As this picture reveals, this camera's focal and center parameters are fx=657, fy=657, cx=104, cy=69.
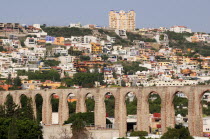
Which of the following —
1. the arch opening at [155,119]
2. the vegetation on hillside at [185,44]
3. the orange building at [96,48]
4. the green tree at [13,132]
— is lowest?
the green tree at [13,132]

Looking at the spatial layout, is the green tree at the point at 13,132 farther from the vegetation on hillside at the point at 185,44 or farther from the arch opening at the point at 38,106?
the vegetation on hillside at the point at 185,44

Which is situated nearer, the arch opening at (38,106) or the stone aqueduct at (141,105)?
the stone aqueduct at (141,105)

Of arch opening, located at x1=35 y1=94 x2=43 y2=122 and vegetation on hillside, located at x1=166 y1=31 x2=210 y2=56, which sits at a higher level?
vegetation on hillside, located at x1=166 y1=31 x2=210 y2=56

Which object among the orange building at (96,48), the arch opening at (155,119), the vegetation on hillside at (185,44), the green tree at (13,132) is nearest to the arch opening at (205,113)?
the arch opening at (155,119)

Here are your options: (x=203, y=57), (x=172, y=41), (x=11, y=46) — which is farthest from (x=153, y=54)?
(x=11, y=46)

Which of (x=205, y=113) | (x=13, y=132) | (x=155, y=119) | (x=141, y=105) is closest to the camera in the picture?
(x=13, y=132)

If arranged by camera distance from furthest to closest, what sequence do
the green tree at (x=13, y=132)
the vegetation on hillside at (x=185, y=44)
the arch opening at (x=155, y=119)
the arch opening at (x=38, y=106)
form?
the vegetation on hillside at (x=185, y=44)
the arch opening at (x=38, y=106)
the arch opening at (x=155, y=119)
the green tree at (x=13, y=132)

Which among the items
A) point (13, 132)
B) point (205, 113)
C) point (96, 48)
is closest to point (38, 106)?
point (205, 113)

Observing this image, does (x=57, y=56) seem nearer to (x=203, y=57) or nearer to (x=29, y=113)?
(x=203, y=57)

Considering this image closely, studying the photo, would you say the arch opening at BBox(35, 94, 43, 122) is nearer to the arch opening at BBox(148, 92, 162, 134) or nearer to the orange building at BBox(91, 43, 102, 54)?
the arch opening at BBox(148, 92, 162, 134)

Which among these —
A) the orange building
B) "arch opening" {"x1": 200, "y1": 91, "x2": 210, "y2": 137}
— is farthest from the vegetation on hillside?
"arch opening" {"x1": 200, "y1": 91, "x2": 210, "y2": 137}

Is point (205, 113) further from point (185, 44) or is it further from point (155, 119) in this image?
point (185, 44)

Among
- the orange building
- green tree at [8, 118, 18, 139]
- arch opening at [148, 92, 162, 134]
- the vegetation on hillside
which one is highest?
the vegetation on hillside
